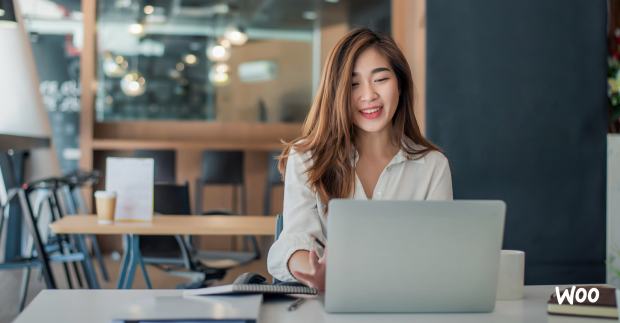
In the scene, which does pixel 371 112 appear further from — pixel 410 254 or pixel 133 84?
pixel 133 84

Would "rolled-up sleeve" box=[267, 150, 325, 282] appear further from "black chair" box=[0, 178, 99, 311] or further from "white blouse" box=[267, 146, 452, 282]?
"black chair" box=[0, 178, 99, 311]

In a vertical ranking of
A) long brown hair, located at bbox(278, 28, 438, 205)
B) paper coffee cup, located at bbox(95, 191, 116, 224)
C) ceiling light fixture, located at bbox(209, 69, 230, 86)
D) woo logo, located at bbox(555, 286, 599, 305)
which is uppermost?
ceiling light fixture, located at bbox(209, 69, 230, 86)

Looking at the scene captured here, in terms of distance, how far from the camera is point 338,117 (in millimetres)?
2059

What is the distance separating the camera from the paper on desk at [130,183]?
12.0ft

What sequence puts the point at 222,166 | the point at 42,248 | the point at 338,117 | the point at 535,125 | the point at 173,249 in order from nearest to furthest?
the point at 338,117
the point at 535,125
the point at 42,248
the point at 173,249
the point at 222,166

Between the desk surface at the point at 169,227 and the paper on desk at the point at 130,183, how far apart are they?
6 cm

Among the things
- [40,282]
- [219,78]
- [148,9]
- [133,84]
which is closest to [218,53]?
[219,78]

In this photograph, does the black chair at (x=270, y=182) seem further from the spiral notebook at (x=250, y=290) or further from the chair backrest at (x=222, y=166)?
the spiral notebook at (x=250, y=290)

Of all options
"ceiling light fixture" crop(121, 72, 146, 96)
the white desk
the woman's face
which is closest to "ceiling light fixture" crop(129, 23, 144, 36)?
"ceiling light fixture" crop(121, 72, 146, 96)

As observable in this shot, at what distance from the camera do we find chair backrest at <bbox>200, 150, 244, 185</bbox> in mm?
7434

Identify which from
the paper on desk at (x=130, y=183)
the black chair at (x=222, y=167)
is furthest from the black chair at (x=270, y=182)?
the paper on desk at (x=130, y=183)

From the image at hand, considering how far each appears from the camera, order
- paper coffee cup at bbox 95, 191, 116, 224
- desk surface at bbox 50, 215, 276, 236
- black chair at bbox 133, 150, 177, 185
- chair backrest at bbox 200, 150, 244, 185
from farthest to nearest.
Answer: chair backrest at bbox 200, 150, 244, 185 → black chair at bbox 133, 150, 177, 185 → paper coffee cup at bbox 95, 191, 116, 224 → desk surface at bbox 50, 215, 276, 236

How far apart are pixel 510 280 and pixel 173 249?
2809 mm

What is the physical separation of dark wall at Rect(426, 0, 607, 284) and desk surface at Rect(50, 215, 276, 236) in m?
0.99
